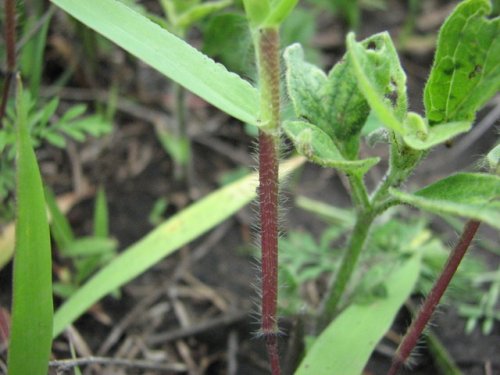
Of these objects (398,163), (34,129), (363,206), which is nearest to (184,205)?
(34,129)

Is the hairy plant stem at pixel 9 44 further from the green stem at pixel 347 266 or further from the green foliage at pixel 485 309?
the green foliage at pixel 485 309

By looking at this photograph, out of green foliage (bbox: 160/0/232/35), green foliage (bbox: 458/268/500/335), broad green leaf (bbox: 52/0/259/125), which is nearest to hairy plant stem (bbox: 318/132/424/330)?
broad green leaf (bbox: 52/0/259/125)

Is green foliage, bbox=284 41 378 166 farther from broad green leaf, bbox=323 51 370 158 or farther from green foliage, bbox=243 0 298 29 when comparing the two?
green foliage, bbox=243 0 298 29

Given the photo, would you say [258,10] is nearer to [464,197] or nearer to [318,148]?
[318,148]

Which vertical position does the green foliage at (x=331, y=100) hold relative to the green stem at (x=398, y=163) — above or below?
above

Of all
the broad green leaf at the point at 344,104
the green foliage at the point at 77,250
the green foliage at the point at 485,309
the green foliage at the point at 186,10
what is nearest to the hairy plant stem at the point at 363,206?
the broad green leaf at the point at 344,104

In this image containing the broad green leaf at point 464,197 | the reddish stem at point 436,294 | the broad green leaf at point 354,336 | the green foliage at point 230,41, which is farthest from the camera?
the green foliage at point 230,41

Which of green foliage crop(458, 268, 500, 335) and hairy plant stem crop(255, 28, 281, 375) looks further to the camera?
green foliage crop(458, 268, 500, 335)
